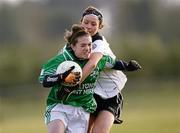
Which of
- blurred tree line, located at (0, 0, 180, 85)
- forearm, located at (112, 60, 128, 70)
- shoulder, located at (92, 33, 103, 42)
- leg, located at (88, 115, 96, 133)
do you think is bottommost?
blurred tree line, located at (0, 0, 180, 85)

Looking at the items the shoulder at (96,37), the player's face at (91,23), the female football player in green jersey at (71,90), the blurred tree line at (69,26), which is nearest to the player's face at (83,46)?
the female football player in green jersey at (71,90)

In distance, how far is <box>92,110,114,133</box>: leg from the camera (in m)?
11.8

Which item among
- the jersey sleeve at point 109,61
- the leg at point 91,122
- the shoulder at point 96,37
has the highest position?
the shoulder at point 96,37

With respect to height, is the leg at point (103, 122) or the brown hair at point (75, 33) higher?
the brown hair at point (75, 33)

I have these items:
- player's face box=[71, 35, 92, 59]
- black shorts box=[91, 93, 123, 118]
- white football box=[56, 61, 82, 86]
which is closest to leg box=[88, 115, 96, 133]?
black shorts box=[91, 93, 123, 118]

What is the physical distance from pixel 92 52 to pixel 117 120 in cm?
144

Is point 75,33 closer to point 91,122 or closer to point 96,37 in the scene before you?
point 96,37

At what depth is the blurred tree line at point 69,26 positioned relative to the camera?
178 ft

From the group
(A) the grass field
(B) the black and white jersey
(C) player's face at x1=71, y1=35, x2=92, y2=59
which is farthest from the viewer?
(A) the grass field

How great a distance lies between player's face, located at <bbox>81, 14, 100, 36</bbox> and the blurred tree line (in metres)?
35.1

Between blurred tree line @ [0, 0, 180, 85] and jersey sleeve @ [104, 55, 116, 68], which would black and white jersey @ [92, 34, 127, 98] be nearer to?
jersey sleeve @ [104, 55, 116, 68]

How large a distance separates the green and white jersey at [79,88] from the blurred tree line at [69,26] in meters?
35.2

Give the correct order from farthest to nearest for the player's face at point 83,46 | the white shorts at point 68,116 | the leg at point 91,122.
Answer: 1. the leg at point 91,122
2. the white shorts at point 68,116
3. the player's face at point 83,46

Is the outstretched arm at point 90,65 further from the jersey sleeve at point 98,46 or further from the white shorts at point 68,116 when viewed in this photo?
the white shorts at point 68,116
